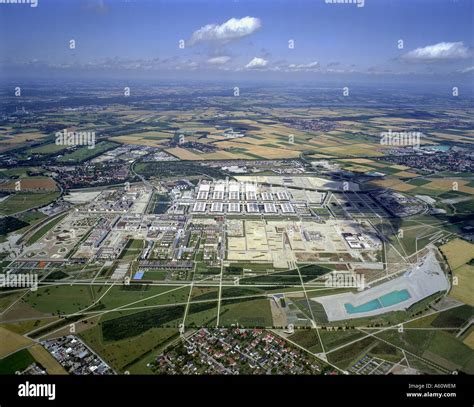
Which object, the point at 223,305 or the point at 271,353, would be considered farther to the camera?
the point at 223,305

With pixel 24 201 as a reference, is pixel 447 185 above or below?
below

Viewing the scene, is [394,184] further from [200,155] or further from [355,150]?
[200,155]

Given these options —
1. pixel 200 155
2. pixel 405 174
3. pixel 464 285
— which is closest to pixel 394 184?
pixel 405 174

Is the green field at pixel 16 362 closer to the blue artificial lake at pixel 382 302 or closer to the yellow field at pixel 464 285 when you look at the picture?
the blue artificial lake at pixel 382 302

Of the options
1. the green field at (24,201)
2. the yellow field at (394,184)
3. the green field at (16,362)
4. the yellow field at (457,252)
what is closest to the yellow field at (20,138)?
the green field at (24,201)

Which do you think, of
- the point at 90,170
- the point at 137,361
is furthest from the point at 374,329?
the point at 90,170

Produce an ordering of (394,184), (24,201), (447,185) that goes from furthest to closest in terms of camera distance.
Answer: (394,184), (447,185), (24,201)

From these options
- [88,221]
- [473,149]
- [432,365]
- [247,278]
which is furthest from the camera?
[473,149]

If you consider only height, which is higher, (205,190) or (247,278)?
(205,190)

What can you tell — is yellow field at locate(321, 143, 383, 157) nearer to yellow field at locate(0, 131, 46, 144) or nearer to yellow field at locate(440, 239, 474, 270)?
yellow field at locate(440, 239, 474, 270)
